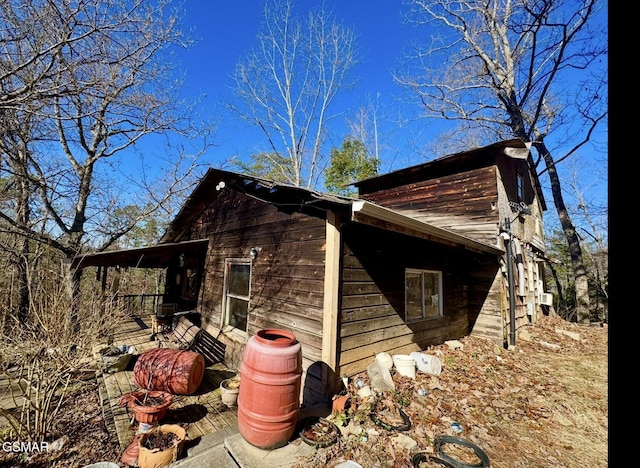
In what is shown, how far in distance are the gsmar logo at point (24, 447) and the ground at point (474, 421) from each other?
75 mm

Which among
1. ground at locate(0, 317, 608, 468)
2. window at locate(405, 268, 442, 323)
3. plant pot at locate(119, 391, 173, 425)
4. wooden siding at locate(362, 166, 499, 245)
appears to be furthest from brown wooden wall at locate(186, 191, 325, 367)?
wooden siding at locate(362, 166, 499, 245)

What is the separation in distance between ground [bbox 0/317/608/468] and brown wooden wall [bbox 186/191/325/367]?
1345 millimetres

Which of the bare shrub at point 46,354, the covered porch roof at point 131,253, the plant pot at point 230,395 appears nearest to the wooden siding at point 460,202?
the covered porch roof at point 131,253

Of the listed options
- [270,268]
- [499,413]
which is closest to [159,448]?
[270,268]

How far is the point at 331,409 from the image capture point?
4.06 m

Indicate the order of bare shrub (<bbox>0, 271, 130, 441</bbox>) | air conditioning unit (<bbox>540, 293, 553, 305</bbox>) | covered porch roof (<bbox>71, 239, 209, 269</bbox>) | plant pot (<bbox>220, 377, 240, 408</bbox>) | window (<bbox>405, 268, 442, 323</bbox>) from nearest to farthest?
bare shrub (<bbox>0, 271, 130, 441</bbox>) → plant pot (<bbox>220, 377, 240, 408</bbox>) → window (<bbox>405, 268, 442, 323</bbox>) → covered porch roof (<bbox>71, 239, 209, 269</bbox>) → air conditioning unit (<bbox>540, 293, 553, 305</bbox>)

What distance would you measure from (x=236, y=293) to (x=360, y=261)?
3343 millimetres

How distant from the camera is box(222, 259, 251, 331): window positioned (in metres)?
6.46

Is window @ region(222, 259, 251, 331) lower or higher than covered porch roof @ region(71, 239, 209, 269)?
lower

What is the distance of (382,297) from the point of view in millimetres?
5254

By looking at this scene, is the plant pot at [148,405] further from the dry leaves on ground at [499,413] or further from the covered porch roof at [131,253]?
the covered porch roof at [131,253]

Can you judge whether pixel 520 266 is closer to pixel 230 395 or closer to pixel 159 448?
pixel 230 395

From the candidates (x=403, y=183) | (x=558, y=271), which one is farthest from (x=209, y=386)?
(x=558, y=271)

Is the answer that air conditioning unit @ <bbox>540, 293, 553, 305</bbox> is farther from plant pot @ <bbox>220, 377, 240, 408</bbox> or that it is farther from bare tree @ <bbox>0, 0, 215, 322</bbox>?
bare tree @ <bbox>0, 0, 215, 322</bbox>
